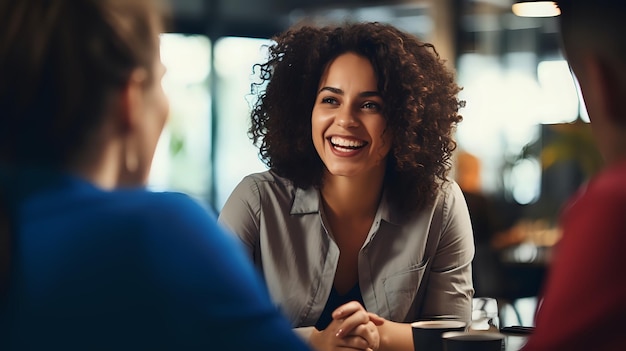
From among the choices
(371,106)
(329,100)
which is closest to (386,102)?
(371,106)

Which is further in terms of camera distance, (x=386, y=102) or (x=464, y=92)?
(x=464, y=92)

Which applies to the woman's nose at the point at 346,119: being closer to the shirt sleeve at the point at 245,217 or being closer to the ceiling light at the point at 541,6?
the shirt sleeve at the point at 245,217

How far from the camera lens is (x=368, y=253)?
2139 mm

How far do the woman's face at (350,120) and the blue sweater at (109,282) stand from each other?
4.03ft

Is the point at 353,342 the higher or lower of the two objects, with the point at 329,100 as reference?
lower

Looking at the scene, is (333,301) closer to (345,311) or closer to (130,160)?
(345,311)

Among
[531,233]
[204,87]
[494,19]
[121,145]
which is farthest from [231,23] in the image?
[121,145]

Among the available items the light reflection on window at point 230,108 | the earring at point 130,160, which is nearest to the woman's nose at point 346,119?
the earring at point 130,160

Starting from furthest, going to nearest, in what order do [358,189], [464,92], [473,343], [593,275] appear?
[464,92] < [358,189] < [473,343] < [593,275]

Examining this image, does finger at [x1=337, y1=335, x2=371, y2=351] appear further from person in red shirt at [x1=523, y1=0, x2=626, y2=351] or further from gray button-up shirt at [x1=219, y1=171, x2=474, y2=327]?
person in red shirt at [x1=523, y1=0, x2=626, y2=351]

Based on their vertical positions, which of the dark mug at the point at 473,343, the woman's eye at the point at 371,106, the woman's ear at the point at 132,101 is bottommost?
the dark mug at the point at 473,343

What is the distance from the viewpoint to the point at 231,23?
8.66 m

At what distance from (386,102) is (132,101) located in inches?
49.2

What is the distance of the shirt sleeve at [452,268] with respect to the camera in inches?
83.8
